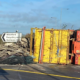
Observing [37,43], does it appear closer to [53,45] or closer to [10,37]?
[53,45]

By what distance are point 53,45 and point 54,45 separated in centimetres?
8

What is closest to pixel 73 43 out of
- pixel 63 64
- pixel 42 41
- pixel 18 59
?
pixel 63 64

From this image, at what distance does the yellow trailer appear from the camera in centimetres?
1009

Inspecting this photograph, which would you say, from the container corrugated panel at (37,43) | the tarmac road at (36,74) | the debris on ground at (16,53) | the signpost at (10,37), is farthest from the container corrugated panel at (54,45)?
the tarmac road at (36,74)

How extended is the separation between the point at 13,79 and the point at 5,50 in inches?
177

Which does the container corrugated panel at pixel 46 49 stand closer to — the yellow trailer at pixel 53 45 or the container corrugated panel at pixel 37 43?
the yellow trailer at pixel 53 45

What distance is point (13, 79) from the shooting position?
608 cm

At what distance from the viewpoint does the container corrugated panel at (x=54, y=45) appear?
33.1ft

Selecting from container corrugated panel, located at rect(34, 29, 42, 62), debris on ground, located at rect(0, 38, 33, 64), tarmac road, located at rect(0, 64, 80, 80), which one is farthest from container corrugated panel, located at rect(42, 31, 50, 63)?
tarmac road, located at rect(0, 64, 80, 80)

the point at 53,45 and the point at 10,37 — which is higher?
the point at 10,37

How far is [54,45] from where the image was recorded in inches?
398

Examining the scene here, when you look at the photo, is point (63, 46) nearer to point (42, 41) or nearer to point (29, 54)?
point (42, 41)

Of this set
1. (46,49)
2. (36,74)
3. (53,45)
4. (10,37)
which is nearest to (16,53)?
(10,37)

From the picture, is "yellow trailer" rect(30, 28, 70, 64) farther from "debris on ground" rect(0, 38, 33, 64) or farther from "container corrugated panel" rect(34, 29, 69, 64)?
"debris on ground" rect(0, 38, 33, 64)
